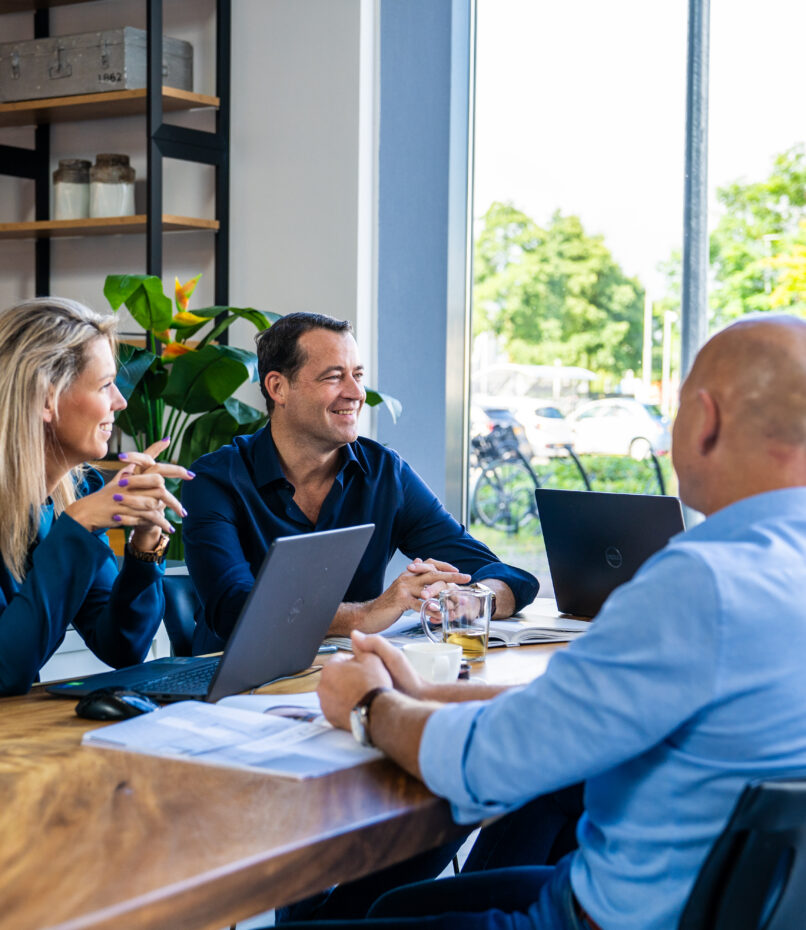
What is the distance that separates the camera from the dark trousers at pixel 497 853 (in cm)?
180

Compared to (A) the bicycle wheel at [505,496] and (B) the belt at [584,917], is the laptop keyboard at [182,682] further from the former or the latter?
(A) the bicycle wheel at [505,496]

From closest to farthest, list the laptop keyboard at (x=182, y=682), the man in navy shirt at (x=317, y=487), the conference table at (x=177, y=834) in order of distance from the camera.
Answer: the conference table at (x=177, y=834), the laptop keyboard at (x=182, y=682), the man in navy shirt at (x=317, y=487)

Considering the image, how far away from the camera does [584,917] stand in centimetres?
113

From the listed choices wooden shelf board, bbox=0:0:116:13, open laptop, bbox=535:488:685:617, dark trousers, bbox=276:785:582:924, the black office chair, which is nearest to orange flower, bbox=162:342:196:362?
wooden shelf board, bbox=0:0:116:13

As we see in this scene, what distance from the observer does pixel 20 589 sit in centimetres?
172

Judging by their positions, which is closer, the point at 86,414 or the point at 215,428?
the point at 86,414

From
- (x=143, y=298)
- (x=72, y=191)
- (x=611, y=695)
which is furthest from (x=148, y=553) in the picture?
(x=72, y=191)

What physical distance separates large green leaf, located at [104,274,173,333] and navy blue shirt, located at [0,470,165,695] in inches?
53.9

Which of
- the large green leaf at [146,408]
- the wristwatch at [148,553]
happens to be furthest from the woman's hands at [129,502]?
the large green leaf at [146,408]

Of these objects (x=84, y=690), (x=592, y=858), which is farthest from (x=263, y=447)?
(x=592, y=858)

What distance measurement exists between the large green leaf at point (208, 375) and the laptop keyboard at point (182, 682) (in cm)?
164

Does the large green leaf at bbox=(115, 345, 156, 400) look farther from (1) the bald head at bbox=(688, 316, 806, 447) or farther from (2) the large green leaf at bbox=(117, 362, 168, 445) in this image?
(1) the bald head at bbox=(688, 316, 806, 447)

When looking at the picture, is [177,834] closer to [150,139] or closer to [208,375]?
[208,375]

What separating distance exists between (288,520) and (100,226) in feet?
6.22
